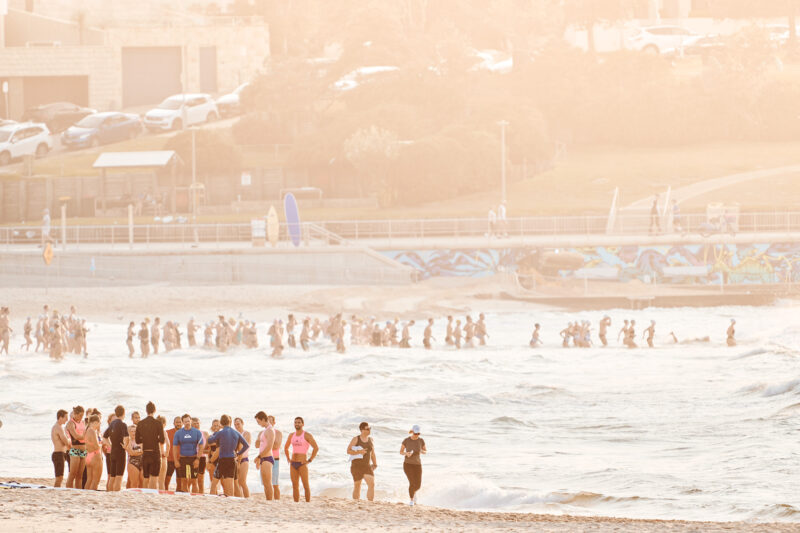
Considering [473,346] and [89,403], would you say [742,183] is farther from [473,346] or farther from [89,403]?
[89,403]

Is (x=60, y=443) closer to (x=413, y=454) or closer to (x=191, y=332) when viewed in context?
(x=413, y=454)

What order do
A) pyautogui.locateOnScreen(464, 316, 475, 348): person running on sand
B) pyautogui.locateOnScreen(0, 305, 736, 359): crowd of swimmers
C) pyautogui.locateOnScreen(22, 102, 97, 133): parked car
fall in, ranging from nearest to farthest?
pyautogui.locateOnScreen(0, 305, 736, 359): crowd of swimmers → pyautogui.locateOnScreen(464, 316, 475, 348): person running on sand → pyautogui.locateOnScreen(22, 102, 97, 133): parked car

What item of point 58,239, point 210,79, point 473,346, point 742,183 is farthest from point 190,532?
point 210,79

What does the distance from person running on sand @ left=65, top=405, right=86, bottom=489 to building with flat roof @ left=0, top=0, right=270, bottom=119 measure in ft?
196

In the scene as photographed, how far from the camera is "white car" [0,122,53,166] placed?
2522 inches

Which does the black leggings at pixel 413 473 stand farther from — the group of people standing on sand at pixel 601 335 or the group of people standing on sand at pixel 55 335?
the group of people standing on sand at pixel 601 335

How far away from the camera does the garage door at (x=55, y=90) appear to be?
7438cm

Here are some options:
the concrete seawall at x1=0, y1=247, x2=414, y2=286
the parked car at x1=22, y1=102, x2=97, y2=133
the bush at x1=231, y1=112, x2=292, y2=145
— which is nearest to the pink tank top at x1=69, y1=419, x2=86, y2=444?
the concrete seawall at x1=0, y1=247, x2=414, y2=286

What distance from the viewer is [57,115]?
69938mm

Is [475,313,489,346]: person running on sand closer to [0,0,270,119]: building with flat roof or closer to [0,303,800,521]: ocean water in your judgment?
[0,303,800,521]: ocean water

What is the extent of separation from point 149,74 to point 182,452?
2472 inches

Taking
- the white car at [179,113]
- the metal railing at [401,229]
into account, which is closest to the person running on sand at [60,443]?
the metal railing at [401,229]

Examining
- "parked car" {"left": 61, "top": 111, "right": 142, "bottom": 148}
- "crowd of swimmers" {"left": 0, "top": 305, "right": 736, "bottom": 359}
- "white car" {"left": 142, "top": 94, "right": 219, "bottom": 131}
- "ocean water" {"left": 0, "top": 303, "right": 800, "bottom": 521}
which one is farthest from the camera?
"white car" {"left": 142, "top": 94, "right": 219, "bottom": 131}

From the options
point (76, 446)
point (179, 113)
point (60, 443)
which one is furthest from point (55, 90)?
point (76, 446)
